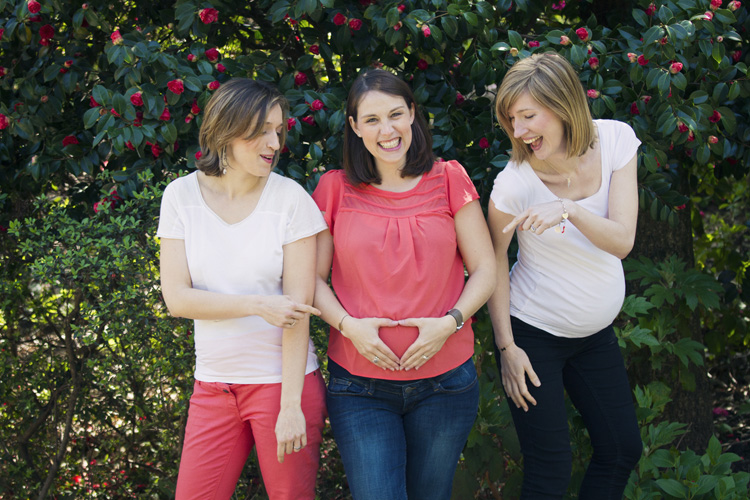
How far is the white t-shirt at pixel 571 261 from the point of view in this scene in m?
2.31

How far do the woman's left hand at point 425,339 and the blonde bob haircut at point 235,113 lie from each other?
0.76 meters

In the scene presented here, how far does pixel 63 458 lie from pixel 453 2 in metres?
2.69

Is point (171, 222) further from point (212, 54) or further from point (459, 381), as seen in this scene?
point (459, 381)

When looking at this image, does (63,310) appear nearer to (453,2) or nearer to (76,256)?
(76,256)

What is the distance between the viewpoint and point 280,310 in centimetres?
208

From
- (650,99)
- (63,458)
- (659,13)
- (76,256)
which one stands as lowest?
(63,458)

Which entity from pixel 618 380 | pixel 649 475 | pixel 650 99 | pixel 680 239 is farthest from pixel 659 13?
pixel 649 475

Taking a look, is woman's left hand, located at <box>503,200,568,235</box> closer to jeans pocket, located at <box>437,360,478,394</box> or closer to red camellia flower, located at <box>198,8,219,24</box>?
jeans pocket, located at <box>437,360,478,394</box>

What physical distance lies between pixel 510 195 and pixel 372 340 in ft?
2.14

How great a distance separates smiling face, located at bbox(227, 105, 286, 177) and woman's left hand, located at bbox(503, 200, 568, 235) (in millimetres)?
768

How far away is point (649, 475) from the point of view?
288 cm

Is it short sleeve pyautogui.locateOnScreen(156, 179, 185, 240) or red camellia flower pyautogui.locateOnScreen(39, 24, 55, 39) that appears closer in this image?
short sleeve pyautogui.locateOnScreen(156, 179, 185, 240)

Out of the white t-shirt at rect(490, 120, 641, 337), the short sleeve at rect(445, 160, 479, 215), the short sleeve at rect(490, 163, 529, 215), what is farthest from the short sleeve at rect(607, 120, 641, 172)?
the short sleeve at rect(445, 160, 479, 215)

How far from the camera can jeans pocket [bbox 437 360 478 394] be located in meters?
2.23
